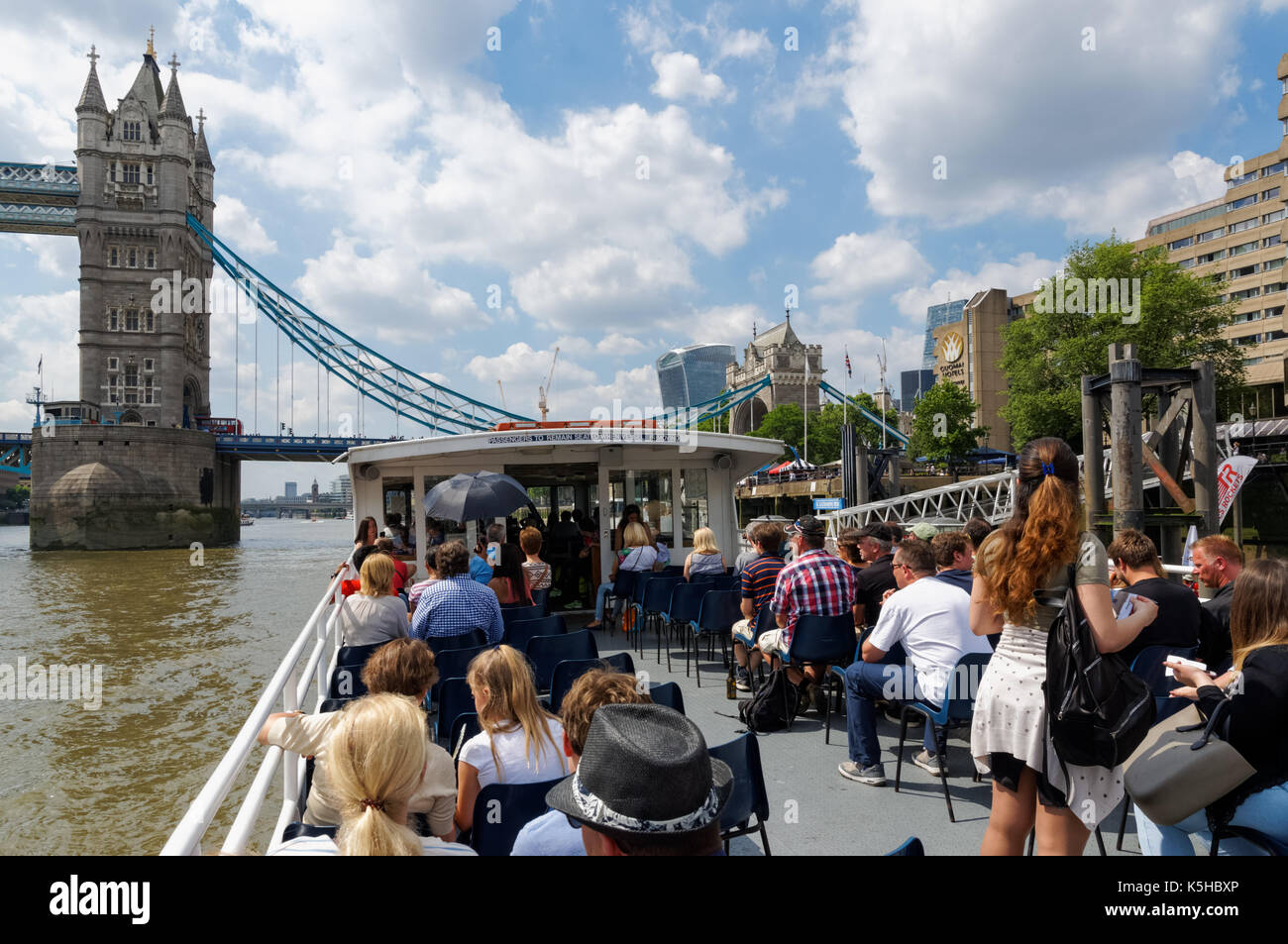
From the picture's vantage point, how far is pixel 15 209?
6756cm

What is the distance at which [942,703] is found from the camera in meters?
4.23

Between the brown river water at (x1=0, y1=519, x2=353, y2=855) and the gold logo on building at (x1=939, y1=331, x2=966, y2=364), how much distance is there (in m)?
65.1

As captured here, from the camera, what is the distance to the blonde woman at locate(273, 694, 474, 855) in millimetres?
1794

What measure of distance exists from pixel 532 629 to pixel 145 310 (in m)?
69.8

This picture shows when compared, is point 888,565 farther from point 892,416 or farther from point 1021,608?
point 892,416

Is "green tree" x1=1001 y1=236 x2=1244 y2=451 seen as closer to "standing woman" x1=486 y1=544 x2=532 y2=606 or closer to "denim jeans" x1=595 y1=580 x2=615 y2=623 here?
"denim jeans" x1=595 y1=580 x2=615 y2=623

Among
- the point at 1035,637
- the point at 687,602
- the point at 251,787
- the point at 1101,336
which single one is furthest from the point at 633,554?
the point at 1101,336

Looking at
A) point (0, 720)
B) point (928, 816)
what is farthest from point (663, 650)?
point (0, 720)

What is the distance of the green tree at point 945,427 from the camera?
2028 inches

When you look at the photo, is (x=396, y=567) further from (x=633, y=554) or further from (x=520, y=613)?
(x=633, y=554)

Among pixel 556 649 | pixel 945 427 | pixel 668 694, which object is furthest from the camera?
pixel 945 427

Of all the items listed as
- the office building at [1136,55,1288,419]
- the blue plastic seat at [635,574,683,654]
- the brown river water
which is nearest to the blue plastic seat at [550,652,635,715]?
the brown river water
